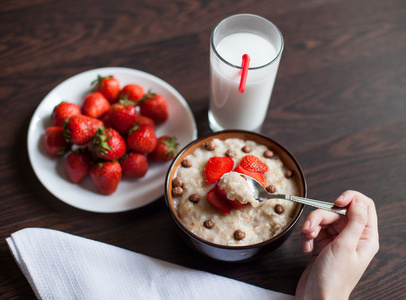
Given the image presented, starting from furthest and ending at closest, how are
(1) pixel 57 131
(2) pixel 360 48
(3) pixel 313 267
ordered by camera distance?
(2) pixel 360 48 < (1) pixel 57 131 < (3) pixel 313 267

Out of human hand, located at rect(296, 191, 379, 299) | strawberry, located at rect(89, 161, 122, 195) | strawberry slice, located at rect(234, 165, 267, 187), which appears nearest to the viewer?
human hand, located at rect(296, 191, 379, 299)

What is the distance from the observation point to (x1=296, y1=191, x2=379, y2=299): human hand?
1.05 meters

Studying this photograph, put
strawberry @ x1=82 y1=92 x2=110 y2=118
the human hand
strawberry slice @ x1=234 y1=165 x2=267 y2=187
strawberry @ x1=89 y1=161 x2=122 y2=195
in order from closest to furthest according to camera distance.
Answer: the human hand → strawberry slice @ x1=234 y1=165 x2=267 y2=187 → strawberry @ x1=89 y1=161 x2=122 y2=195 → strawberry @ x1=82 y1=92 x2=110 y2=118

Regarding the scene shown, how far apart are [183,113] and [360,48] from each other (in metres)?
0.74

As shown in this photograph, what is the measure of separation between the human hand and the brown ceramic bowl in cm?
8

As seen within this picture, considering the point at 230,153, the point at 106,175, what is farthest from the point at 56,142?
the point at 230,153

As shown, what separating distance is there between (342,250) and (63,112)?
937 mm

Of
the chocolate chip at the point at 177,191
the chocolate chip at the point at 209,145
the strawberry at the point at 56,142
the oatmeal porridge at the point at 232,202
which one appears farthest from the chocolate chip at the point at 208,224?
the strawberry at the point at 56,142

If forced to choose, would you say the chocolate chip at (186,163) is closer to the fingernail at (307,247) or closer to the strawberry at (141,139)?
the strawberry at (141,139)

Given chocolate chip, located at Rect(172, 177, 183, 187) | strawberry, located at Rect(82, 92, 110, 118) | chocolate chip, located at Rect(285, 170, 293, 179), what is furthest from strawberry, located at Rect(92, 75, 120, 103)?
chocolate chip, located at Rect(285, 170, 293, 179)

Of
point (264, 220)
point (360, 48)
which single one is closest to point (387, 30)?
point (360, 48)

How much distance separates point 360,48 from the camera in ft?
5.30

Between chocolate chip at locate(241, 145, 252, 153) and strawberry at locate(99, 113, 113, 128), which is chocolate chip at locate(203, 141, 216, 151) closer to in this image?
chocolate chip at locate(241, 145, 252, 153)

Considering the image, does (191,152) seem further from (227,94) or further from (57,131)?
(57,131)
